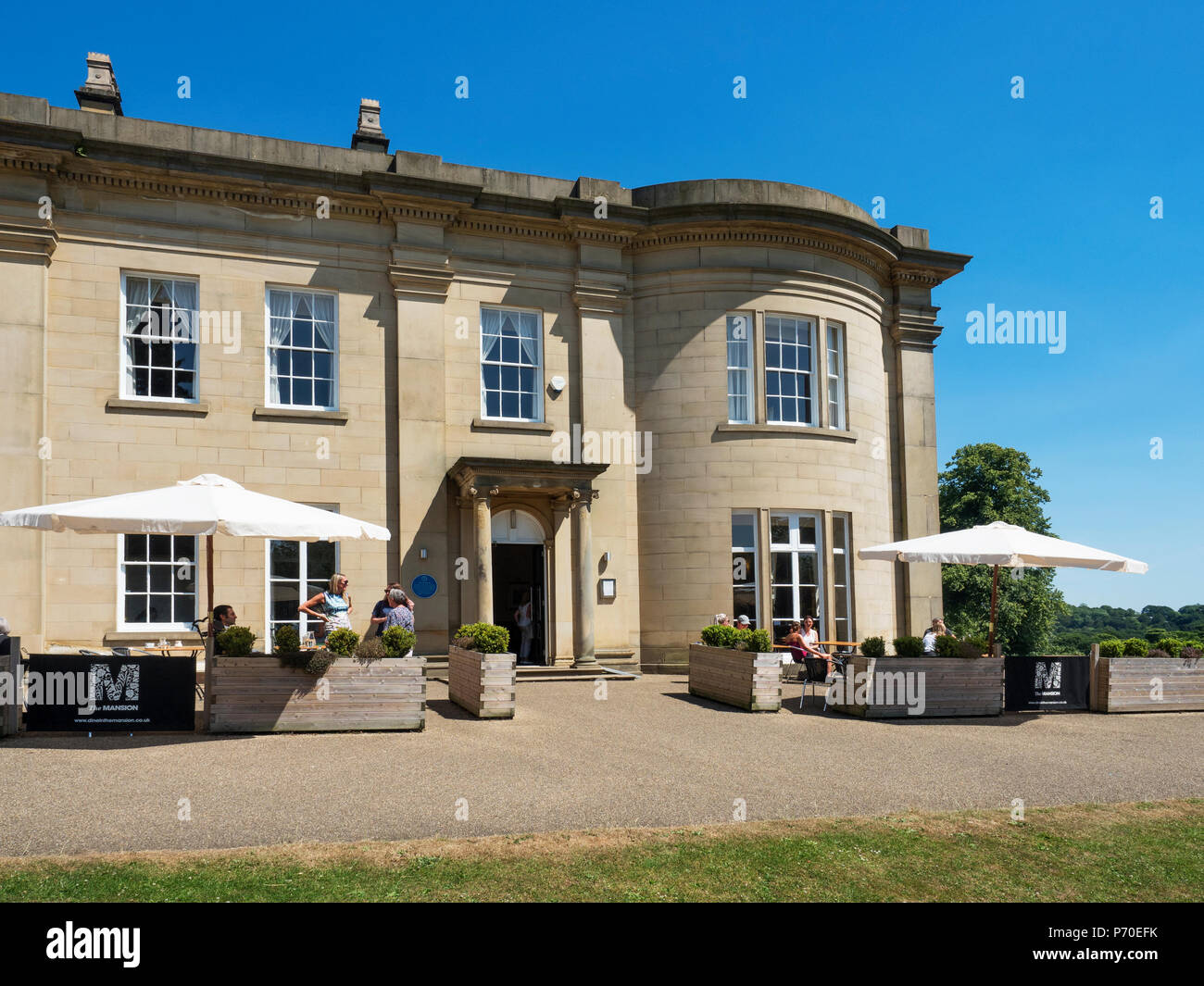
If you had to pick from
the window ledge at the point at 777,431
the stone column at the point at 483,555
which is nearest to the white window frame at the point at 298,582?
the stone column at the point at 483,555

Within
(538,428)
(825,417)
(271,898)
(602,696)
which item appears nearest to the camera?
(271,898)

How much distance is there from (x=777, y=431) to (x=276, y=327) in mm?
9645

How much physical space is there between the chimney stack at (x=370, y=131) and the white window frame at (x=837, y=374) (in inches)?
376

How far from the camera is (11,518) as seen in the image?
36.6 ft

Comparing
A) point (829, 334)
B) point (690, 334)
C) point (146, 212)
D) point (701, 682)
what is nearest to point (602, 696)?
point (701, 682)

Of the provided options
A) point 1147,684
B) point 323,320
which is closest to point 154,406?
point 323,320

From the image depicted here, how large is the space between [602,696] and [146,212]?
36.6 ft

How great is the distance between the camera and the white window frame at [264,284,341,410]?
57.6 feet

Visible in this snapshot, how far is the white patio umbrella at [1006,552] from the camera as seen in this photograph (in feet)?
47.3

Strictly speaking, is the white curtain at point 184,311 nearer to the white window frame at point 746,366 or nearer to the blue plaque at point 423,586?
the blue plaque at point 423,586

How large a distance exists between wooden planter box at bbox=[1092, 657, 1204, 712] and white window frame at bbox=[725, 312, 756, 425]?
7887mm

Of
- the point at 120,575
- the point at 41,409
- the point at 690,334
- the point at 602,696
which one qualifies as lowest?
the point at 602,696
